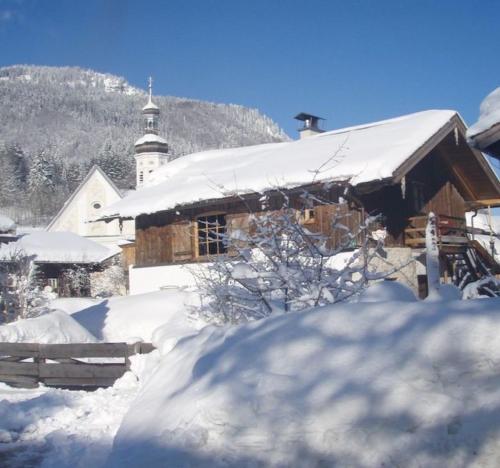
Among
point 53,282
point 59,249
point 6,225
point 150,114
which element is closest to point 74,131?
point 150,114

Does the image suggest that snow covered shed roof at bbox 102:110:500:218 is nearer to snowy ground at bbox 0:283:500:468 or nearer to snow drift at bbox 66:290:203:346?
snow drift at bbox 66:290:203:346

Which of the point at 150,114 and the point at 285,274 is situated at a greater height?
the point at 150,114

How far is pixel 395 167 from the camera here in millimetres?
15586

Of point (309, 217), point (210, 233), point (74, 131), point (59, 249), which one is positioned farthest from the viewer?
point (74, 131)

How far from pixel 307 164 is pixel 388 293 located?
12700 millimetres

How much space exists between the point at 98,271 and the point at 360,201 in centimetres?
2350

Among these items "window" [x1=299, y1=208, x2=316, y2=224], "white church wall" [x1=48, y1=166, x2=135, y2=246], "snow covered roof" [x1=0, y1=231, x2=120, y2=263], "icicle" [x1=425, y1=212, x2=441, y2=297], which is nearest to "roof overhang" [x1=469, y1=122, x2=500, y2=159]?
"icicle" [x1=425, y1=212, x2=441, y2=297]

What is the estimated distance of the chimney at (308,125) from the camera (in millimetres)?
29859

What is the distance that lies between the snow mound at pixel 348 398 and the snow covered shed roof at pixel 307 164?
9.65m

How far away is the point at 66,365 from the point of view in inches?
439

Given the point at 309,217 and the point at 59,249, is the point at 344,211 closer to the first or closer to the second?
the point at 309,217

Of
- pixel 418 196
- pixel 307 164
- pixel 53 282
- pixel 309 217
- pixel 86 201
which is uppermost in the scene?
pixel 86 201

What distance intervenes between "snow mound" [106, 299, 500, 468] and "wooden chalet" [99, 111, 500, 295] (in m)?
10.9

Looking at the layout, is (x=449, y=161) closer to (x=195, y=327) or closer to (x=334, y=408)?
(x=195, y=327)
